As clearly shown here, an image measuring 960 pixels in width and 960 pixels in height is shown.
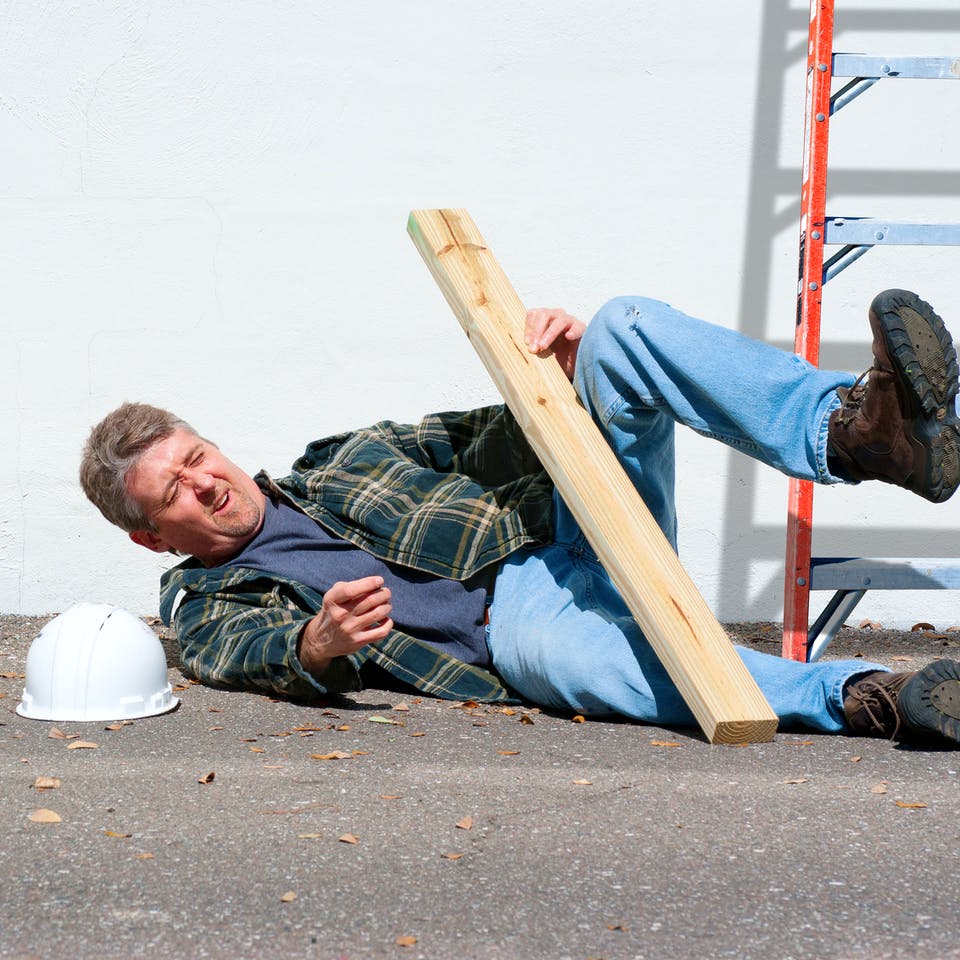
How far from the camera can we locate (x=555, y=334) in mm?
2645

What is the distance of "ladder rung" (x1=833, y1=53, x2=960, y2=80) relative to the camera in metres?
3.03

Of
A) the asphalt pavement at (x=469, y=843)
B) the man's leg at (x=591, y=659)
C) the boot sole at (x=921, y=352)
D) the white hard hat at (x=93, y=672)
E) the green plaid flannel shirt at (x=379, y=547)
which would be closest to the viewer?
the asphalt pavement at (x=469, y=843)

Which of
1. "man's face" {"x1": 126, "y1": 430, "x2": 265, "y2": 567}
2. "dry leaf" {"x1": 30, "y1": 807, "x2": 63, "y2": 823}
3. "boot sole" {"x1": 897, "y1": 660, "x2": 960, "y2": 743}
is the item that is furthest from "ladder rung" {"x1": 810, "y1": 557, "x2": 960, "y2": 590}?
"dry leaf" {"x1": 30, "y1": 807, "x2": 63, "y2": 823}

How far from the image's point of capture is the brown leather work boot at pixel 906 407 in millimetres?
2033

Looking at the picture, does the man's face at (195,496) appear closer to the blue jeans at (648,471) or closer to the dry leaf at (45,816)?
the blue jeans at (648,471)

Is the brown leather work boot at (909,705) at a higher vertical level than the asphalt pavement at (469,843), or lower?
higher

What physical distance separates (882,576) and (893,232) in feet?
2.97

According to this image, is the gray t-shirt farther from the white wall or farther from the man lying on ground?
the white wall

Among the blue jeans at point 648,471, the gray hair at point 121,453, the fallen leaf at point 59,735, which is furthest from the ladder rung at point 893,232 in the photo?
the fallen leaf at point 59,735

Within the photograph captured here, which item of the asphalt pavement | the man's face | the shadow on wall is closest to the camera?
the asphalt pavement

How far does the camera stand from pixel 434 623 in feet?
9.17

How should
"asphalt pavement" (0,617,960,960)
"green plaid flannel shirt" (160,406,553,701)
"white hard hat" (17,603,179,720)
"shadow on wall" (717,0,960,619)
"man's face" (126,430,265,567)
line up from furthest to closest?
"shadow on wall" (717,0,960,619)
"man's face" (126,430,265,567)
"green plaid flannel shirt" (160,406,553,701)
"white hard hat" (17,603,179,720)
"asphalt pavement" (0,617,960,960)

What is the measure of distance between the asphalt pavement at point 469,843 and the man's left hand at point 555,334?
838 mm

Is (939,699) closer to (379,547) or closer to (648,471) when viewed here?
(648,471)
